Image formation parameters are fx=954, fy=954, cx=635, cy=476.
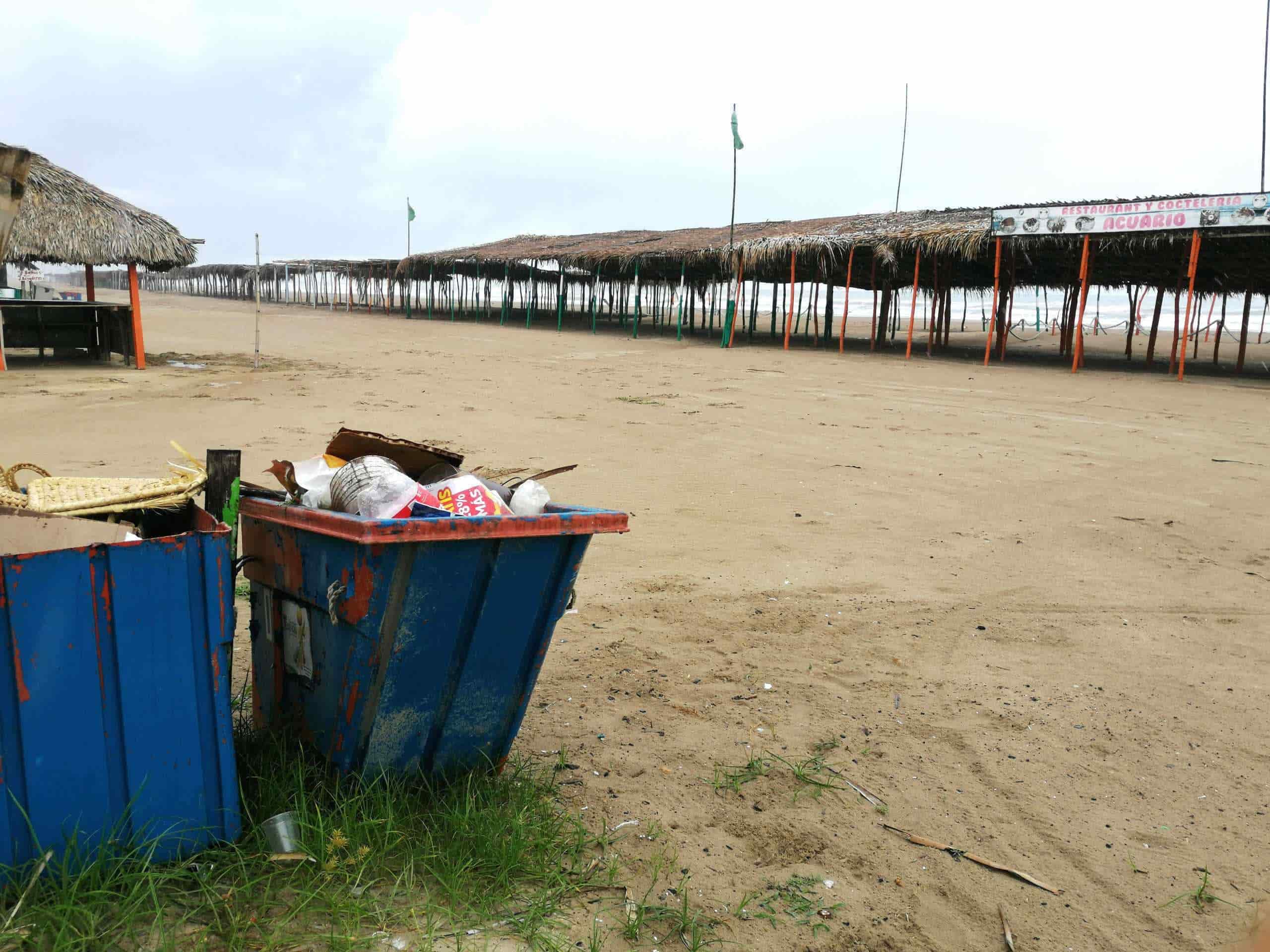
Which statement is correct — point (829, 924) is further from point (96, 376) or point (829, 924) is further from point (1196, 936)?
point (96, 376)

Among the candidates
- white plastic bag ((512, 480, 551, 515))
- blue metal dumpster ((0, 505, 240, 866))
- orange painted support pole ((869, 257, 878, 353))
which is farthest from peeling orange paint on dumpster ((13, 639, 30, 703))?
orange painted support pole ((869, 257, 878, 353))

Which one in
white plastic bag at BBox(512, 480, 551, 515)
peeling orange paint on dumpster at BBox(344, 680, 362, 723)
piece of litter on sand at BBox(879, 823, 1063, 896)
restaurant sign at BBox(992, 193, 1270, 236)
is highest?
restaurant sign at BBox(992, 193, 1270, 236)

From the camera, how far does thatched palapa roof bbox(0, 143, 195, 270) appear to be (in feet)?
45.6

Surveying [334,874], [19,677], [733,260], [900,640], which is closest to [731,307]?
[733,260]

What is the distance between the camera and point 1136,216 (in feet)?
49.3

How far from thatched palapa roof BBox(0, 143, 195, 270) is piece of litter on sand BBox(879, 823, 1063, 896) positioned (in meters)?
14.8

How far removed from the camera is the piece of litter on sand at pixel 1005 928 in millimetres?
2301

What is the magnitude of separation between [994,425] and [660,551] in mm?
5851

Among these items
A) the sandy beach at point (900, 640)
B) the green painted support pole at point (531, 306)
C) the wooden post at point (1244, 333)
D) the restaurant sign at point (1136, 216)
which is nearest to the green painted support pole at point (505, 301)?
the green painted support pole at point (531, 306)

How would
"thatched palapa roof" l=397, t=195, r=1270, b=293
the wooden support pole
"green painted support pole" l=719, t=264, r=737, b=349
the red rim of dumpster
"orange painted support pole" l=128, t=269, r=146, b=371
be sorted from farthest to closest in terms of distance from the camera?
"green painted support pole" l=719, t=264, r=737, b=349
"thatched palapa roof" l=397, t=195, r=1270, b=293
"orange painted support pole" l=128, t=269, r=146, b=371
the wooden support pole
the red rim of dumpster

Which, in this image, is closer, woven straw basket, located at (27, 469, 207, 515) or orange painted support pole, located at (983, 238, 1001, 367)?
woven straw basket, located at (27, 469, 207, 515)

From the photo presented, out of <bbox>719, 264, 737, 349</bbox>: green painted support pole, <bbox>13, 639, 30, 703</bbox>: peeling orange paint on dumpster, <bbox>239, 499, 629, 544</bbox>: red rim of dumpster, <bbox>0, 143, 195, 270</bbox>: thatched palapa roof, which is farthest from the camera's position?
<bbox>719, 264, 737, 349</bbox>: green painted support pole

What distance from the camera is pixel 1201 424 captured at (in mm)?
10328

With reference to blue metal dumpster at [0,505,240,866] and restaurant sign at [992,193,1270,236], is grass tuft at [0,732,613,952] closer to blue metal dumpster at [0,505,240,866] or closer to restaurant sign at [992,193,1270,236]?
blue metal dumpster at [0,505,240,866]
